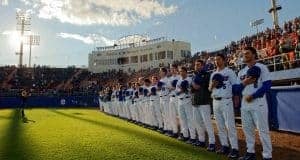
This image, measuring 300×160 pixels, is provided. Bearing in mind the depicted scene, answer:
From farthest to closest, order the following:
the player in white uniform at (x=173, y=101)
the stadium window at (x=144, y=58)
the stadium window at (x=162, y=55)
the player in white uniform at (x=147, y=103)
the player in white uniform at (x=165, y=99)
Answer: the stadium window at (x=144, y=58) → the stadium window at (x=162, y=55) → the player in white uniform at (x=147, y=103) → the player in white uniform at (x=165, y=99) → the player in white uniform at (x=173, y=101)

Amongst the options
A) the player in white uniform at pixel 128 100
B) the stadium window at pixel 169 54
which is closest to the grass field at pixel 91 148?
the player in white uniform at pixel 128 100

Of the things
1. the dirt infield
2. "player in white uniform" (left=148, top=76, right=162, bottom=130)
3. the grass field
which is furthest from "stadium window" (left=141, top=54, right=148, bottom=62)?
the grass field

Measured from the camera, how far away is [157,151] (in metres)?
10.1

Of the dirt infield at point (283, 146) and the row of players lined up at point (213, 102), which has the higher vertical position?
the row of players lined up at point (213, 102)

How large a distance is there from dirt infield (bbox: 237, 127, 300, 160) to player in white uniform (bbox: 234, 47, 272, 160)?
1.05 metres

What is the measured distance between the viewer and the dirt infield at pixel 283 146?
9472 millimetres

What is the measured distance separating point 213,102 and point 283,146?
8.91ft

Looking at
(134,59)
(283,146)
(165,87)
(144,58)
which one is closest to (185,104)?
(165,87)

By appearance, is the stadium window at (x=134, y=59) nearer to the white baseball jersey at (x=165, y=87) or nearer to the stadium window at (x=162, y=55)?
the stadium window at (x=162, y=55)

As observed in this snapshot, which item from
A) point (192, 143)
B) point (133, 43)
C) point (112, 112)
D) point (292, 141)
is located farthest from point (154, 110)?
point (133, 43)

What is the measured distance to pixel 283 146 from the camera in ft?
36.3

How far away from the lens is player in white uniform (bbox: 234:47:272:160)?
8297mm

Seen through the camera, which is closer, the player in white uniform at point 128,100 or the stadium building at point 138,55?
the player in white uniform at point 128,100

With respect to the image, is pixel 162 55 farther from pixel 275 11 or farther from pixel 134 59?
pixel 275 11
